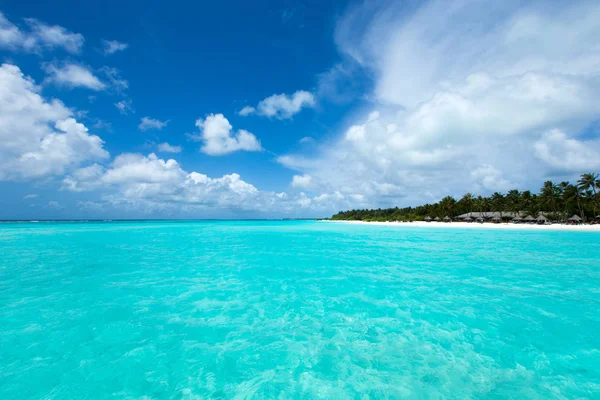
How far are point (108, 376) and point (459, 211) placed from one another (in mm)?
97788

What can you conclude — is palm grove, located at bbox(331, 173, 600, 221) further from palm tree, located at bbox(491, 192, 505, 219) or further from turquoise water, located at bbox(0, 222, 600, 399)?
turquoise water, located at bbox(0, 222, 600, 399)

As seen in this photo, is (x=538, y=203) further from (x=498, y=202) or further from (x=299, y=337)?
(x=299, y=337)

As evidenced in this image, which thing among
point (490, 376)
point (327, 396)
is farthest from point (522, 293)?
point (327, 396)

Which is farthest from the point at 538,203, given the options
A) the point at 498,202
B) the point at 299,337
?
the point at 299,337

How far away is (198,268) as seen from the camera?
14.7 m

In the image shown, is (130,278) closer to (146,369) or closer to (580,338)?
(146,369)

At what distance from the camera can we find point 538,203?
67.2m

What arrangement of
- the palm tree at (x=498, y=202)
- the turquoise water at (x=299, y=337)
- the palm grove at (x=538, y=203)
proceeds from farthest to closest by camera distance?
the palm tree at (x=498, y=202), the palm grove at (x=538, y=203), the turquoise water at (x=299, y=337)

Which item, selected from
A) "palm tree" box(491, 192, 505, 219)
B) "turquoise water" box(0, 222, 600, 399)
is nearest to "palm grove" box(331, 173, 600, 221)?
"palm tree" box(491, 192, 505, 219)

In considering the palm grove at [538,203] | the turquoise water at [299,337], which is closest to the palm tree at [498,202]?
the palm grove at [538,203]

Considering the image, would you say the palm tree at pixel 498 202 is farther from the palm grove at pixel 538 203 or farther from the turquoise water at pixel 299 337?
the turquoise water at pixel 299 337

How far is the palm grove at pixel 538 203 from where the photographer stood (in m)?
59.0

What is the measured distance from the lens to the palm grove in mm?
59000

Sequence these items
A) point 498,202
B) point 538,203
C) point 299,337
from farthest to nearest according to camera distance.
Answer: point 498,202 < point 538,203 < point 299,337
